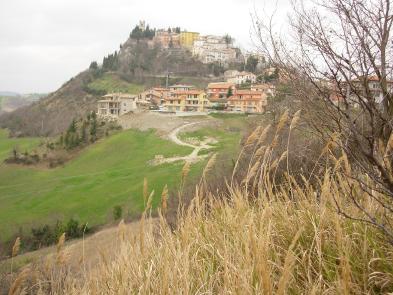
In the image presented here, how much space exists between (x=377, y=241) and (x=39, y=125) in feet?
290

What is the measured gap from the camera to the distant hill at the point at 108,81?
87.2 metres

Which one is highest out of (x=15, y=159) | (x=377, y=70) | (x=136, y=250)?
(x=377, y=70)

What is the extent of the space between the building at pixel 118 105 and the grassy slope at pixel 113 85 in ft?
55.0

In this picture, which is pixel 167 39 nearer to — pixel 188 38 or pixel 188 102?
pixel 188 38

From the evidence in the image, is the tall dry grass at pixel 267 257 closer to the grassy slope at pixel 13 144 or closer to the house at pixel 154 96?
the grassy slope at pixel 13 144

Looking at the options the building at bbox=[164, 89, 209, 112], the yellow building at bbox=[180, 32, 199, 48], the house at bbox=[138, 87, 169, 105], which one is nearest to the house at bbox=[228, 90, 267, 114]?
the building at bbox=[164, 89, 209, 112]

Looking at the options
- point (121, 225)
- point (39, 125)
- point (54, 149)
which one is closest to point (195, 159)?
point (54, 149)

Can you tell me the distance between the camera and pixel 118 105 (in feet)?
241

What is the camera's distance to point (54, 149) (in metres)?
57.7

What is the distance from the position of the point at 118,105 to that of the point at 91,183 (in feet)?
108

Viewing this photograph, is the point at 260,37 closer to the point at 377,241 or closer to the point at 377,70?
the point at 377,70

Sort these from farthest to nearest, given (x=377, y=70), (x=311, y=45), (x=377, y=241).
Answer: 1. (x=311, y=45)
2. (x=377, y=70)
3. (x=377, y=241)

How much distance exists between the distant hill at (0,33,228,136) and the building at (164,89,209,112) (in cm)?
Answer: 2180

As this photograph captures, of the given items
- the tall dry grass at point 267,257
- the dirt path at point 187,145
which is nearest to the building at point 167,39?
the dirt path at point 187,145
